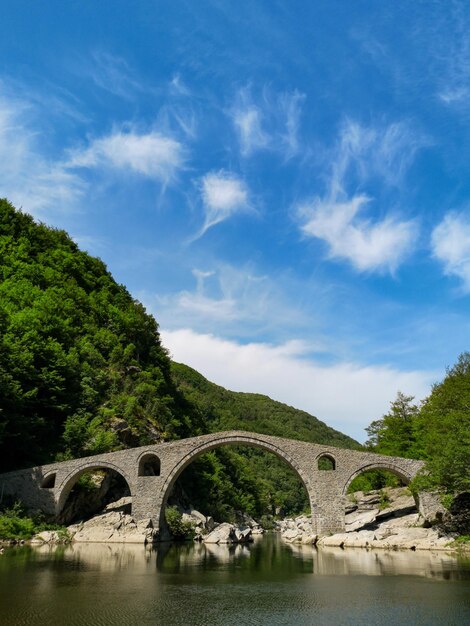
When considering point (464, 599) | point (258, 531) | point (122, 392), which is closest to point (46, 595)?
point (464, 599)

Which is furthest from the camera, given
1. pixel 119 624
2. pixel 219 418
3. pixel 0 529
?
pixel 219 418

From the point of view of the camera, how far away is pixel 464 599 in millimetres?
10805

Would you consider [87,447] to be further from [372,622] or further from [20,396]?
[372,622]

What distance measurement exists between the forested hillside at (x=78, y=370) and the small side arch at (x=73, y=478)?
248 centimetres

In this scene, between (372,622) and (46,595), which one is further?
(46,595)

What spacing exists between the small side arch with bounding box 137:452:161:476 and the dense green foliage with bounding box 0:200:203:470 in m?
2.13

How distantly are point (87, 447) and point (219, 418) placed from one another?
207ft

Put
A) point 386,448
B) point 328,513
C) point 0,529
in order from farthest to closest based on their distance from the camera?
point 386,448 → point 328,513 → point 0,529

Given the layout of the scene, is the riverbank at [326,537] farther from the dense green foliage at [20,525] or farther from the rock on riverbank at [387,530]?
the dense green foliage at [20,525]

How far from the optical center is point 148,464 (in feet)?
107

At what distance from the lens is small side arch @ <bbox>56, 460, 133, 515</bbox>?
91.7ft

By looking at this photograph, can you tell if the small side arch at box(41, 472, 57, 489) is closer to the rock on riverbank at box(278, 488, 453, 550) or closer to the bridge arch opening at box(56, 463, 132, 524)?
the bridge arch opening at box(56, 463, 132, 524)

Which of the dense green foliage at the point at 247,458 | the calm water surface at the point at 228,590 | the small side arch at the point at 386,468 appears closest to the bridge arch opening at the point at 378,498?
the small side arch at the point at 386,468

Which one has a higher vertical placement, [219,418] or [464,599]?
[219,418]
